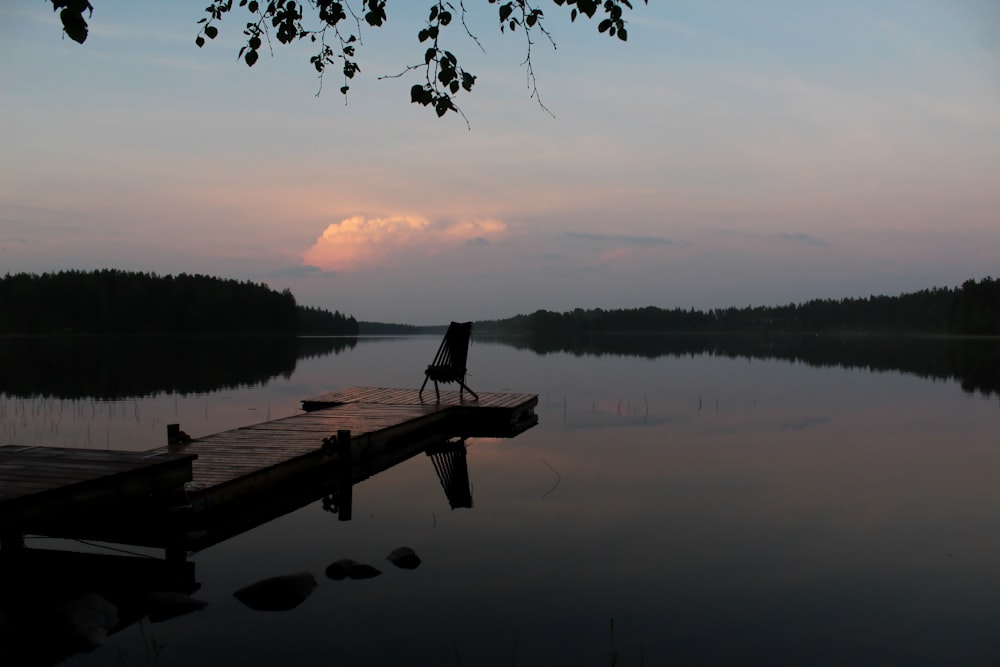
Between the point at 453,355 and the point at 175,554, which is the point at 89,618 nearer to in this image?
the point at 175,554

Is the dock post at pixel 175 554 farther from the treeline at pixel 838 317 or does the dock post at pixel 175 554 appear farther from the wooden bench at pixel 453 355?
the treeline at pixel 838 317

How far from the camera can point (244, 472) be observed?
318 inches

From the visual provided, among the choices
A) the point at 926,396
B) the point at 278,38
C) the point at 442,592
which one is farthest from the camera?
the point at 926,396

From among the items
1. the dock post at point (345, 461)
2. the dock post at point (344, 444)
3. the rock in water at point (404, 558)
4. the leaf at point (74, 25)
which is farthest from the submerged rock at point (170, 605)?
the leaf at point (74, 25)

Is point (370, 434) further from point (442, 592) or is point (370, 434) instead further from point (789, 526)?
point (789, 526)

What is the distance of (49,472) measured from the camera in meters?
5.99

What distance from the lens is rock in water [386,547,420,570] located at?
7.09 meters

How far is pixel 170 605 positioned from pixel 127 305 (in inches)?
4170

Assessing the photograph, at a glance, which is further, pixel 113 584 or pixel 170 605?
pixel 113 584

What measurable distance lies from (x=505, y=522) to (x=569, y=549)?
1.31 metres

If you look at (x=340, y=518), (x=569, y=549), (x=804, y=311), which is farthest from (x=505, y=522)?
(x=804, y=311)

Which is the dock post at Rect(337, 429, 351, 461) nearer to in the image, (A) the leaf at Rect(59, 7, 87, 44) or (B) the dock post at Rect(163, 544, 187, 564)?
(B) the dock post at Rect(163, 544, 187, 564)

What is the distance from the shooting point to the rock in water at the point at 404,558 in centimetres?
709

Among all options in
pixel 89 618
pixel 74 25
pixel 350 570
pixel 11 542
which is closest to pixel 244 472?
pixel 350 570
